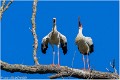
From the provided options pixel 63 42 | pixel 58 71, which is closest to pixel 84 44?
pixel 63 42

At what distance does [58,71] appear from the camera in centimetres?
820

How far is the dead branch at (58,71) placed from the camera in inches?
314

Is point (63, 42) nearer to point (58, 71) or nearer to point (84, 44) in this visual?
point (84, 44)

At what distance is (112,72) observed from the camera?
8.21 meters

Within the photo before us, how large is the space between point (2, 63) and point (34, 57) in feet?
2.41

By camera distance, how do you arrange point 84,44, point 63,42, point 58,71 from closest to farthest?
point 58,71, point 63,42, point 84,44

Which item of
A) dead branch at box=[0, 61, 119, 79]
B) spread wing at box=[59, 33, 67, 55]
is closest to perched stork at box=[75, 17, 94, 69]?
spread wing at box=[59, 33, 67, 55]

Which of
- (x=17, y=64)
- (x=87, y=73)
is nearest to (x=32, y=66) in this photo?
(x=17, y=64)

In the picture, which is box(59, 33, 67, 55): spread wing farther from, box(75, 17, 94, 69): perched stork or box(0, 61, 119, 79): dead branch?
box(0, 61, 119, 79): dead branch

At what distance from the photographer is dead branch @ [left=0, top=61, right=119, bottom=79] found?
7.98m

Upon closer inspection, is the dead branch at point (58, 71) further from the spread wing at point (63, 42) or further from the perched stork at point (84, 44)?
the perched stork at point (84, 44)

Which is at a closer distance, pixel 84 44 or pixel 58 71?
pixel 58 71

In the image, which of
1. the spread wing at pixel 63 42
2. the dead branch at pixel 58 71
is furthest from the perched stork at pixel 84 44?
the dead branch at pixel 58 71

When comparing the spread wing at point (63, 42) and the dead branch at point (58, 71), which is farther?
the spread wing at point (63, 42)
